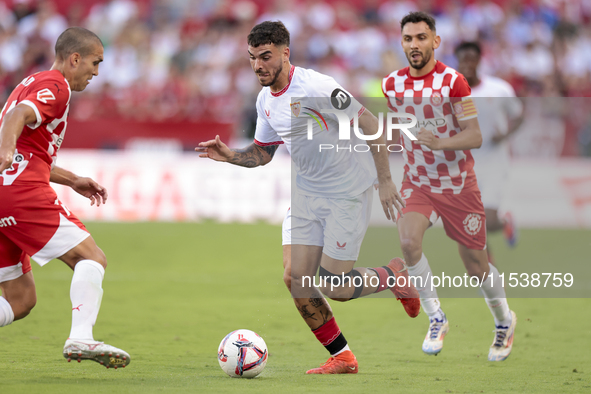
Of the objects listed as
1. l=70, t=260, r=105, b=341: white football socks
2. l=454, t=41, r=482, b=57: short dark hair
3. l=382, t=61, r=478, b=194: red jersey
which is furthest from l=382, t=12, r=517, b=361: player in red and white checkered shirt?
l=70, t=260, r=105, b=341: white football socks

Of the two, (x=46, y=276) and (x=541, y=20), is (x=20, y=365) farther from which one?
(x=541, y=20)

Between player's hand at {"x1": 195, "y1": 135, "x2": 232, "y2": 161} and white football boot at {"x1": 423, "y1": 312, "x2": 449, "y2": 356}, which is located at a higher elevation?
player's hand at {"x1": 195, "y1": 135, "x2": 232, "y2": 161}

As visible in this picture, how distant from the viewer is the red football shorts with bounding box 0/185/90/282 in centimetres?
490

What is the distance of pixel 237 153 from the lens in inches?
236

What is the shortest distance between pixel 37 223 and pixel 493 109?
5786 mm

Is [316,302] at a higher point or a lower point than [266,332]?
higher

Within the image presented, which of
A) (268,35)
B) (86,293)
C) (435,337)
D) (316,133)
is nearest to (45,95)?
(86,293)

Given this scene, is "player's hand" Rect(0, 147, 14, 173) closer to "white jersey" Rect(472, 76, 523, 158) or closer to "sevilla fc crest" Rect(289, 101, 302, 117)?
"sevilla fc crest" Rect(289, 101, 302, 117)

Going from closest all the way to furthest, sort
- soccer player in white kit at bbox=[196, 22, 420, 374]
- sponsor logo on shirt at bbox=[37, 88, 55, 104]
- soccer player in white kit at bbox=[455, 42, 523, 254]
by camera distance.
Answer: sponsor logo on shirt at bbox=[37, 88, 55, 104]
soccer player in white kit at bbox=[196, 22, 420, 374]
soccer player in white kit at bbox=[455, 42, 523, 254]

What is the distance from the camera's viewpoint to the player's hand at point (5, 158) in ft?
14.8

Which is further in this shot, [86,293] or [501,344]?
[501,344]

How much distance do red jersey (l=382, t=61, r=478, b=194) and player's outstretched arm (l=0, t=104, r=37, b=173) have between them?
2988 mm

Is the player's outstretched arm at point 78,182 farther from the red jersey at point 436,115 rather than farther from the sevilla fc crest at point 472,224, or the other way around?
the sevilla fc crest at point 472,224

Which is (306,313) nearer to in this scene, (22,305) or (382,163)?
(382,163)
